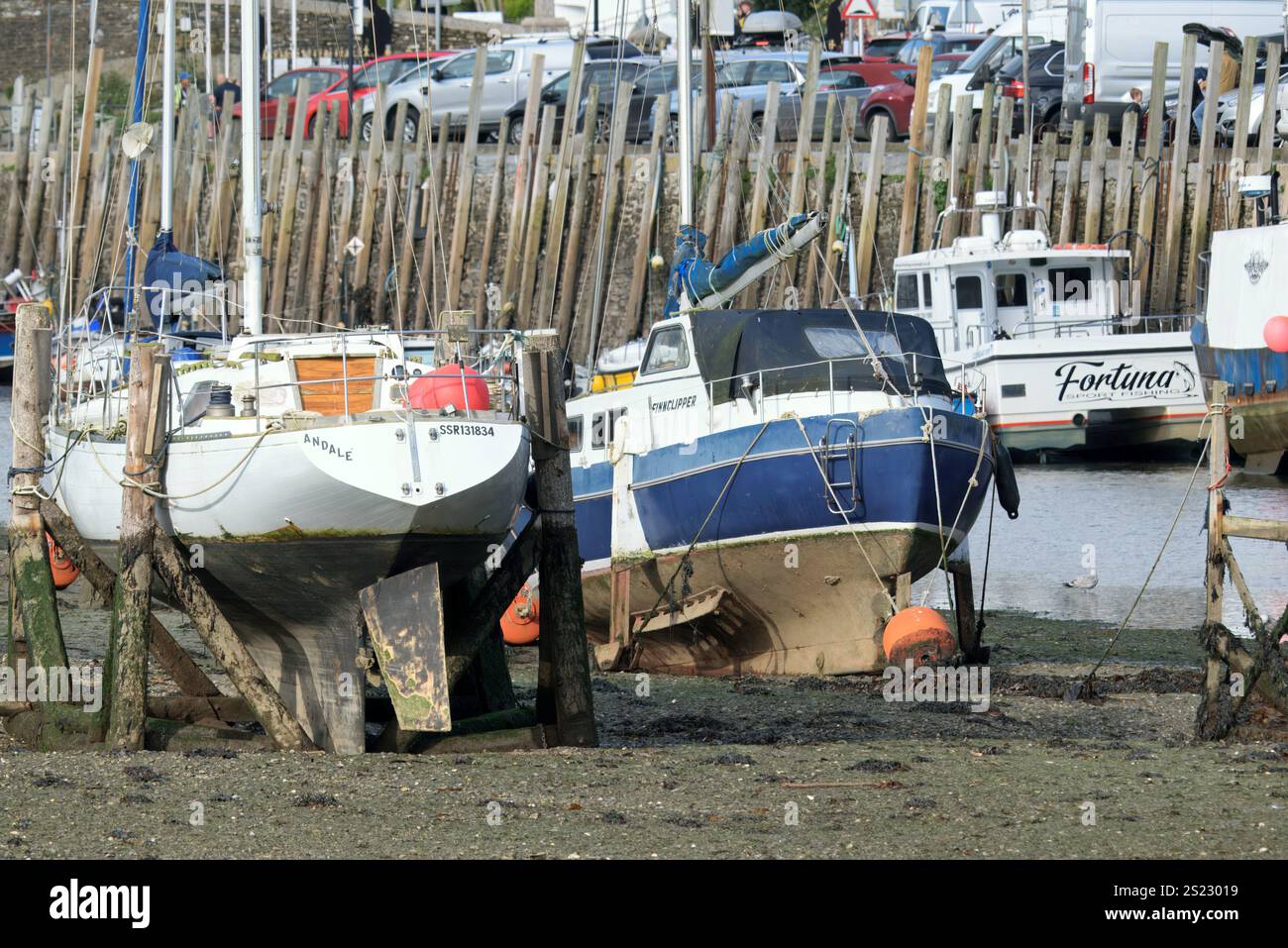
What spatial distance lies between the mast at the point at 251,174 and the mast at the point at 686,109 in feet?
22.0

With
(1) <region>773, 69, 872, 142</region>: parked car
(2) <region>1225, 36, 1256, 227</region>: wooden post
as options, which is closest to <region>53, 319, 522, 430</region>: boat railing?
(2) <region>1225, 36, 1256, 227</region>: wooden post

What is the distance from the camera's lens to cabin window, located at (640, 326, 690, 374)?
58.5 ft

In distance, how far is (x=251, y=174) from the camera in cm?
1524

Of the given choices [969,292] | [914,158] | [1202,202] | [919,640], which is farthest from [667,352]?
[1202,202]

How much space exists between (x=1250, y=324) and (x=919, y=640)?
45.5ft

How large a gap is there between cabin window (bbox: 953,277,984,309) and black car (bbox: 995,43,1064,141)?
4864 mm

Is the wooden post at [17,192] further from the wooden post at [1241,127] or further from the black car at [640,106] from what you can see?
the wooden post at [1241,127]

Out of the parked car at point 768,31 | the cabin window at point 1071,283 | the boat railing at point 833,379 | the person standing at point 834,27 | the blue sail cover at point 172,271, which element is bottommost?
the boat railing at point 833,379

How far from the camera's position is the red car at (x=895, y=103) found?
35094 millimetres

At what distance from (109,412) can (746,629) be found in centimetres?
595

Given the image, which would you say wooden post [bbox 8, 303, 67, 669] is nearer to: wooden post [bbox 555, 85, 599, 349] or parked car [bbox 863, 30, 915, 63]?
wooden post [bbox 555, 85, 599, 349]

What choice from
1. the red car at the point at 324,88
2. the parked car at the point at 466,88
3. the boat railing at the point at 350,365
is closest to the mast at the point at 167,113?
the boat railing at the point at 350,365

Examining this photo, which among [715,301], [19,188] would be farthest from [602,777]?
[19,188]

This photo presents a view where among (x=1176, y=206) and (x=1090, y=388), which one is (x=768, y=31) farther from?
(x=1090, y=388)
